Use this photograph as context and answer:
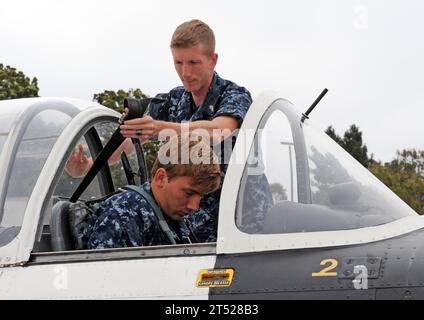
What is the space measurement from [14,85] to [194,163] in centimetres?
2624

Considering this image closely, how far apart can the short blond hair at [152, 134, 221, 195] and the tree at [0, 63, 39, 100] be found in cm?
2502

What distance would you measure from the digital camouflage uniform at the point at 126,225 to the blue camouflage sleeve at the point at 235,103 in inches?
32.7

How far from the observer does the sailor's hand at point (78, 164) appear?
5160 mm

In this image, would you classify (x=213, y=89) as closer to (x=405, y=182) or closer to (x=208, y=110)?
(x=208, y=110)

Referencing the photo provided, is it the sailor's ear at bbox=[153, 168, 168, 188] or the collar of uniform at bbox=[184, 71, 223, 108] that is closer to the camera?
the sailor's ear at bbox=[153, 168, 168, 188]

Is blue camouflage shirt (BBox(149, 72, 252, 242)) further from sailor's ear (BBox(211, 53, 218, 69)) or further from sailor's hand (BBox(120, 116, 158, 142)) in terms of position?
sailor's hand (BBox(120, 116, 158, 142))

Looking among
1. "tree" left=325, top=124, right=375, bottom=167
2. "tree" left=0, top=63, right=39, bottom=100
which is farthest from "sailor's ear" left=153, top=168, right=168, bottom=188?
"tree" left=325, top=124, right=375, bottom=167

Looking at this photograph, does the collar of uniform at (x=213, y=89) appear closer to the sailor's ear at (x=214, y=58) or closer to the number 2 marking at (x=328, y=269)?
the sailor's ear at (x=214, y=58)

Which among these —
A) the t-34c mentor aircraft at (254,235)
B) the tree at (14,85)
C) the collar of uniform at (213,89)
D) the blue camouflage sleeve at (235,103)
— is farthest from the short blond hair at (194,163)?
the tree at (14,85)

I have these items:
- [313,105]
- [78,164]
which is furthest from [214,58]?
[78,164]

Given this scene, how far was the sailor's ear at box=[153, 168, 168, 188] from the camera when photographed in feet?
13.9

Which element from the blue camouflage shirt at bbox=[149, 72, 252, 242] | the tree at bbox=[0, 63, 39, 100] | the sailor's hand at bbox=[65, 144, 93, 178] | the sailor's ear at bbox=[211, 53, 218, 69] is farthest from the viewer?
the tree at bbox=[0, 63, 39, 100]
